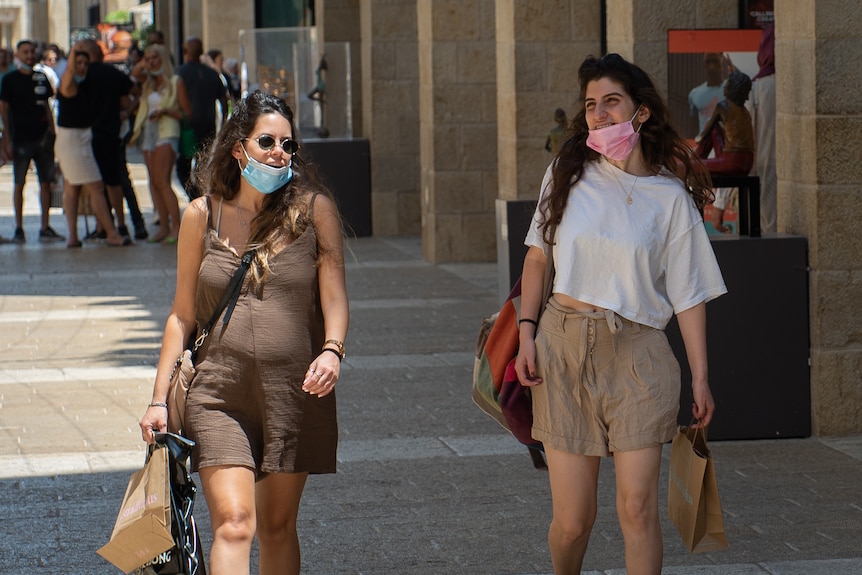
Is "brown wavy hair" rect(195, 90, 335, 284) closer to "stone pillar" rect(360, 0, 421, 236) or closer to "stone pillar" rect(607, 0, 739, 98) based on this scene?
"stone pillar" rect(607, 0, 739, 98)

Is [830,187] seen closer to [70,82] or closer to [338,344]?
[338,344]

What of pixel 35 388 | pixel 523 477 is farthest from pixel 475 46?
pixel 523 477

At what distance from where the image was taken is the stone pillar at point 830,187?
23.6 ft

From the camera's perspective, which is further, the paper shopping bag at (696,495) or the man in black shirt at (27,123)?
the man in black shirt at (27,123)

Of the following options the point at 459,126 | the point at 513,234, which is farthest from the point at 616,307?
the point at 459,126

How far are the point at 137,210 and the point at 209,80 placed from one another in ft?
5.68

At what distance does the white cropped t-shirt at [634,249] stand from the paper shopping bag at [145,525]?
1.26 m

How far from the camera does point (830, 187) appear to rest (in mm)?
7219

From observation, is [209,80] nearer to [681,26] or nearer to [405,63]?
[405,63]

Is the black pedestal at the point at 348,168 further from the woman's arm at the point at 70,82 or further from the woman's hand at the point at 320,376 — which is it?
the woman's hand at the point at 320,376

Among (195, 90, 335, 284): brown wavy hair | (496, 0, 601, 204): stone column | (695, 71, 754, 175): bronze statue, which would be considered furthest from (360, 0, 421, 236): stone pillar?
(195, 90, 335, 284): brown wavy hair

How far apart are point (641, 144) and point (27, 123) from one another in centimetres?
1285

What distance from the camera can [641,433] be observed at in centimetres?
429

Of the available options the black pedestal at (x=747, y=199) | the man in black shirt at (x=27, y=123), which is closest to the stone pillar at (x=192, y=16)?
the man in black shirt at (x=27, y=123)
